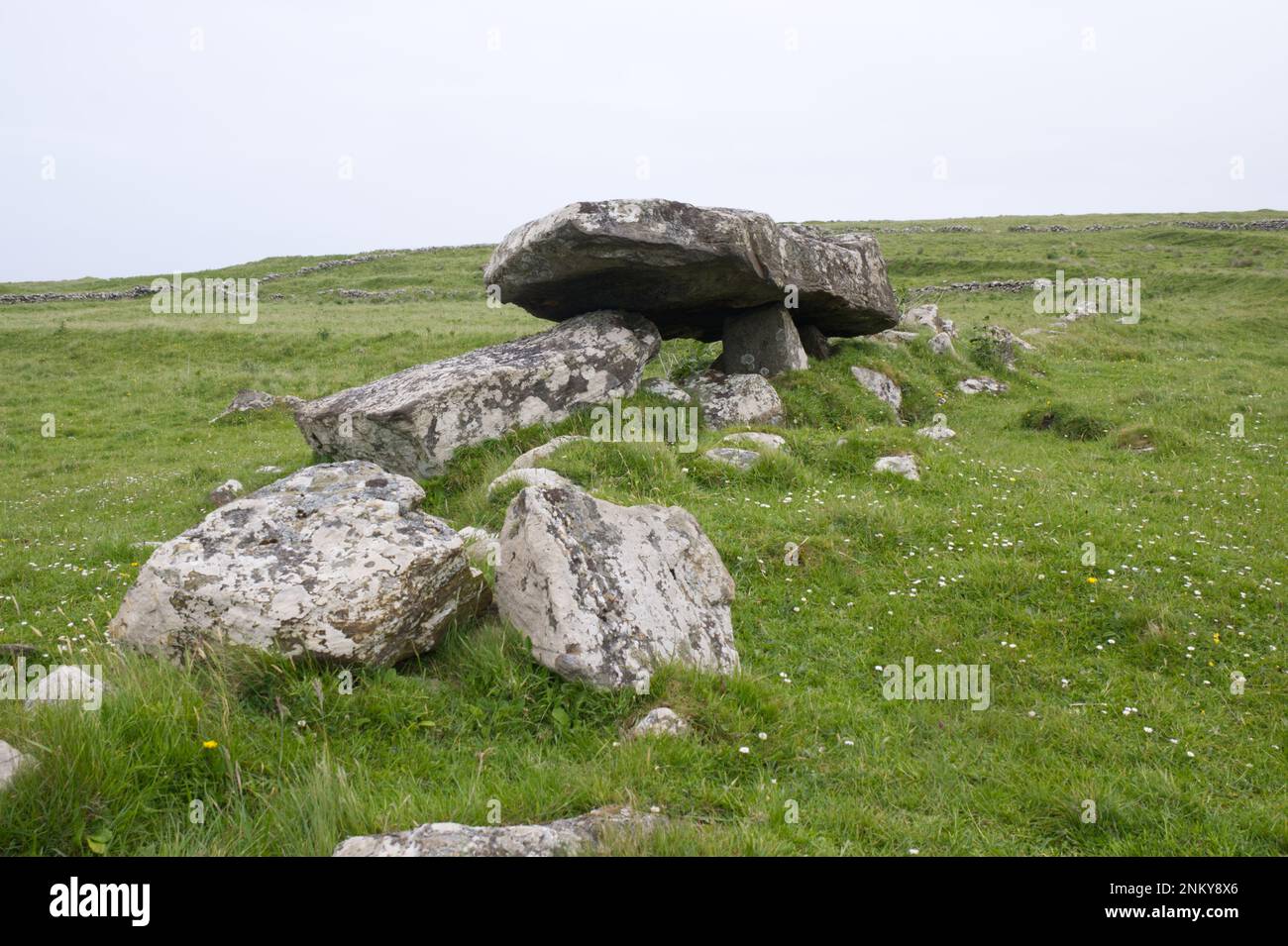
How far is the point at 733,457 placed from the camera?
12.4 m

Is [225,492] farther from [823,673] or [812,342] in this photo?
[812,342]

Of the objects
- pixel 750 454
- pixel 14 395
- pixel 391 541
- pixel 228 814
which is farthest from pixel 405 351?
pixel 228 814

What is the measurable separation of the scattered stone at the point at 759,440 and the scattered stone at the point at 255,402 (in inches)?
528

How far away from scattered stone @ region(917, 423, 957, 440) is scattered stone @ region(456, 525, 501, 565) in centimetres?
861

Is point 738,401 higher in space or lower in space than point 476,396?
lower

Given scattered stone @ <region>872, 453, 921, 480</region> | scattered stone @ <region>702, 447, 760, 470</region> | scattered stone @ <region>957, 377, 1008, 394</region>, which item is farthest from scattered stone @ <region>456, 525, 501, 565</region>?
scattered stone @ <region>957, 377, 1008, 394</region>

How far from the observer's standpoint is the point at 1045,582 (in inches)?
348

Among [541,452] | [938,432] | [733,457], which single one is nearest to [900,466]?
[733,457]

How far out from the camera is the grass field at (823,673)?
4969 millimetres

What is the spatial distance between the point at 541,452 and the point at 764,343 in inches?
244

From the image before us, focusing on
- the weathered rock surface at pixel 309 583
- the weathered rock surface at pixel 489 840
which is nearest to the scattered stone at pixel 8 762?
the weathered rock surface at pixel 309 583

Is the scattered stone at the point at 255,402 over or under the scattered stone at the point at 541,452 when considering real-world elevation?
over

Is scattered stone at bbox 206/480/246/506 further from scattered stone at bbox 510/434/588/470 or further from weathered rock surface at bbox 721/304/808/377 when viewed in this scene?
weathered rock surface at bbox 721/304/808/377

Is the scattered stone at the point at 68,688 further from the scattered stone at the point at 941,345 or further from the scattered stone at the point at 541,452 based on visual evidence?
the scattered stone at the point at 941,345
